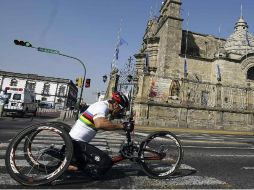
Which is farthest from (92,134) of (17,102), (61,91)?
(61,91)

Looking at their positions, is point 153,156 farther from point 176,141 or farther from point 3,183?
point 3,183

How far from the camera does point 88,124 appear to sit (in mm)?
4078

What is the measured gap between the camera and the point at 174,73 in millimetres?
33281

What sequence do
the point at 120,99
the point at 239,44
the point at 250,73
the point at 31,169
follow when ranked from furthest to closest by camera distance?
the point at 239,44, the point at 250,73, the point at 120,99, the point at 31,169

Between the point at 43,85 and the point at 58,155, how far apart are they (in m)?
92.2

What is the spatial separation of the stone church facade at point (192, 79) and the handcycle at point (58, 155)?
1883 cm

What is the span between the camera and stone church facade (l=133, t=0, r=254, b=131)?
24.6 metres

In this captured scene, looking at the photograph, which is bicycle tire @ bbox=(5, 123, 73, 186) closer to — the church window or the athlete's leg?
the athlete's leg

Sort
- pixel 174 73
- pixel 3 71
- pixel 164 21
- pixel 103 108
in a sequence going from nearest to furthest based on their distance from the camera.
Result: pixel 103 108 → pixel 174 73 → pixel 164 21 → pixel 3 71

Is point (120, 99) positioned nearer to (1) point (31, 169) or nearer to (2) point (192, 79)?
(1) point (31, 169)

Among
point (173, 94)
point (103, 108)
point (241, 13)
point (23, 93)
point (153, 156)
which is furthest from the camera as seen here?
point (241, 13)

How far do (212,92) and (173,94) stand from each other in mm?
4156

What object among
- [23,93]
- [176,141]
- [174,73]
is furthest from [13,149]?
[174,73]

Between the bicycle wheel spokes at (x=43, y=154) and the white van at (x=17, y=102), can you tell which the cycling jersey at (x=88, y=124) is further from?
the white van at (x=17, y=102)
